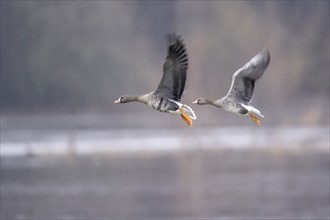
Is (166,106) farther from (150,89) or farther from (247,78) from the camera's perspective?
(150,89)

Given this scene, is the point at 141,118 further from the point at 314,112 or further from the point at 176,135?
the point at 314,112

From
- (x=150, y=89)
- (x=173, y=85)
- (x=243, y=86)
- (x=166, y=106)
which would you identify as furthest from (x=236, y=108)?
(x=150, y=89)

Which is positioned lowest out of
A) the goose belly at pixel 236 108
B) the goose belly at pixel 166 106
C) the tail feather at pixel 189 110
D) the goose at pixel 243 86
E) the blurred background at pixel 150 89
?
the tail feather at pixel 189 110

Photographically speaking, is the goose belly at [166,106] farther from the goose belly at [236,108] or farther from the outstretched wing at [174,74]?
the goose belly at [236,108]

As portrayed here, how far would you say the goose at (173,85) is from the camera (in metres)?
14.3

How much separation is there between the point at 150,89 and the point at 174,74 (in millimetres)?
13420

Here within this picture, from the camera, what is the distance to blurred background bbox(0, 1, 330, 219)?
87.3 feet

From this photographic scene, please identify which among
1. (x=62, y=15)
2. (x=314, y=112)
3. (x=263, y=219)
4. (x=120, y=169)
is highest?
(x=62, y=15)

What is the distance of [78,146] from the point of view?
92.1 feet

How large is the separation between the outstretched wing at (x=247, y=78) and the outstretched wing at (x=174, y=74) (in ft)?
3.54

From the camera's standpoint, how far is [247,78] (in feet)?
51.0

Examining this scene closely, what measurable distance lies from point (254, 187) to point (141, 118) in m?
6.19

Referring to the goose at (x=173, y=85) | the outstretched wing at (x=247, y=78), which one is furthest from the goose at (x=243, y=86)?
the goose at (x=173, y=85)

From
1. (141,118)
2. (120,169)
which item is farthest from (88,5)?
(120,169)
